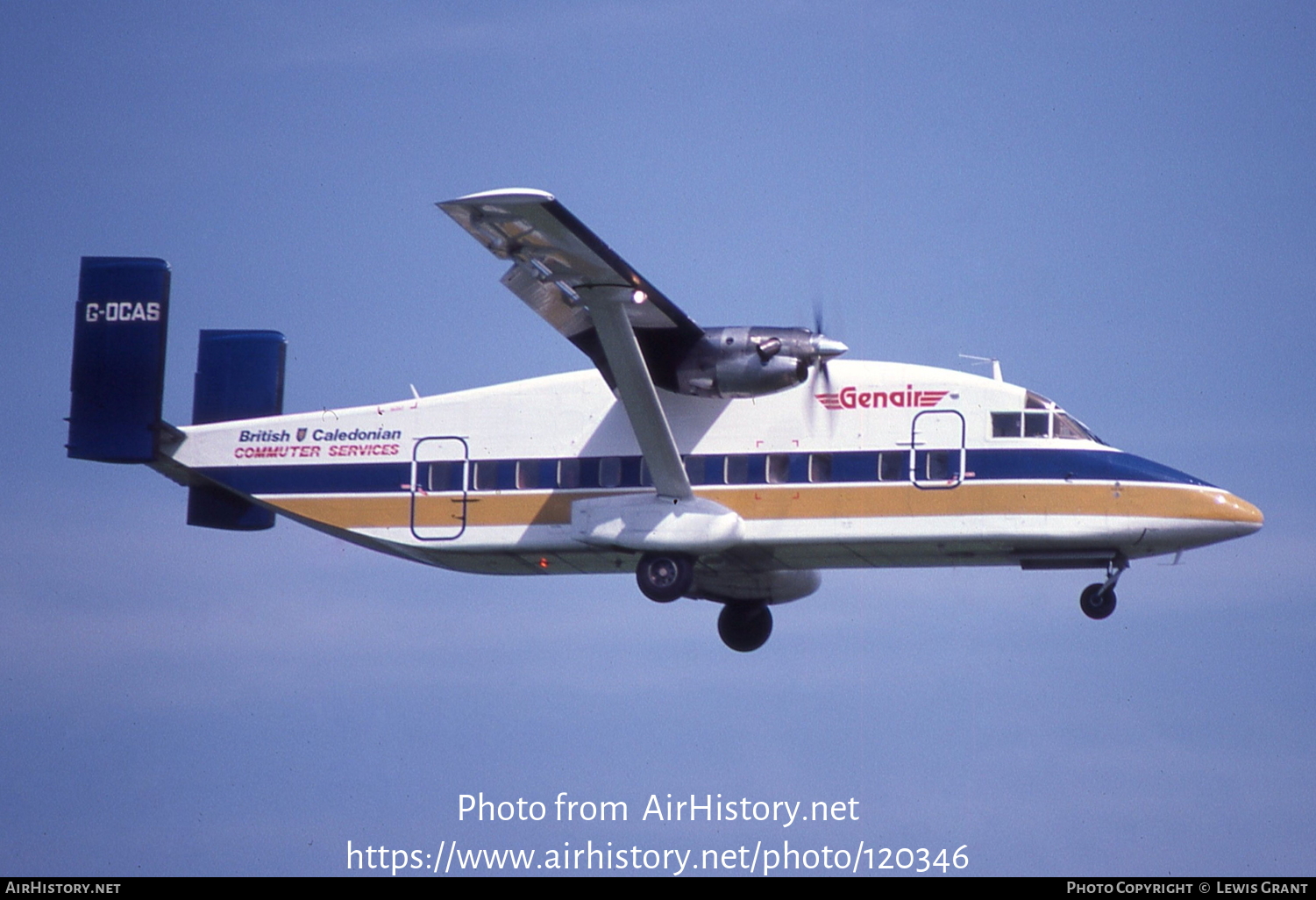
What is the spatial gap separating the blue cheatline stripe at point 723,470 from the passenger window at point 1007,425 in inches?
9.9

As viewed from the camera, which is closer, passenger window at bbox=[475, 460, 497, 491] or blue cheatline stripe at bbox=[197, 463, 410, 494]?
passenger window at bbox=[475, 460, 497, 491]

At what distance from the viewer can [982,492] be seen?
→ 21.9 meters

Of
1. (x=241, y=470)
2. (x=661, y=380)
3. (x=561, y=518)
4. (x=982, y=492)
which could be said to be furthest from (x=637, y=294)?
(x=241, y=470)

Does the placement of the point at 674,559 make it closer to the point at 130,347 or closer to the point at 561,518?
the point at 561,518

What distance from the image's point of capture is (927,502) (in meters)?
22.0

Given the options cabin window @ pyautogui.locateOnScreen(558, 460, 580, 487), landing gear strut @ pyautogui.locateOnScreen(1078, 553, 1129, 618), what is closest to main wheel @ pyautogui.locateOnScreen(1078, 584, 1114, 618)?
landing gear strut @ pyautogui.locateOnScreen(1078, 553, 1129, 618)

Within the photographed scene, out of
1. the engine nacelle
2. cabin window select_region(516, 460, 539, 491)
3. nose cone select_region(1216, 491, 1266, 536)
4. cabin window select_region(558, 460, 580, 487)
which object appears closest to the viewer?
nose cone select_region(1216, 491, 1266, 536)

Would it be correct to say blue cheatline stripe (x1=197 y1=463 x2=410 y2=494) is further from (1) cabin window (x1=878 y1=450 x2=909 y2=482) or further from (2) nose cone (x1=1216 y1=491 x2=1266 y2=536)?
(2) nose cone (x1=1216 y1=491 x2=1266 y2=536)

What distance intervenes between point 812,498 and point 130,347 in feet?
28.2

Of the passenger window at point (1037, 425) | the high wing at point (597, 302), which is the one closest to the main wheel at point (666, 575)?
the high wing at point (597, 302)

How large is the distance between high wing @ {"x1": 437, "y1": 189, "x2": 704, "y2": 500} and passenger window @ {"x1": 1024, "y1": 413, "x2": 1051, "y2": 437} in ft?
12.8

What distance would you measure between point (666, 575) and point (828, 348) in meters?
3.23

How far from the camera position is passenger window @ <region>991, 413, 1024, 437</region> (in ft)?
72.9

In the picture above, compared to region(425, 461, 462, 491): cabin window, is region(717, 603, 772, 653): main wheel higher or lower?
lower
